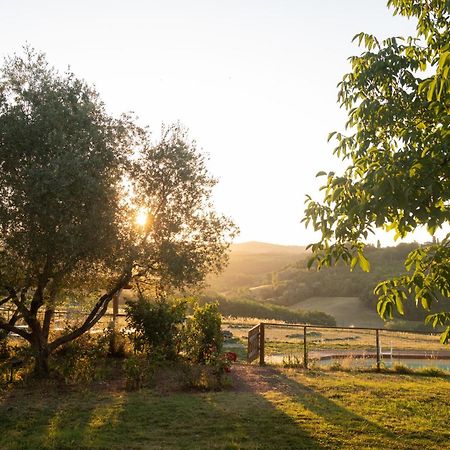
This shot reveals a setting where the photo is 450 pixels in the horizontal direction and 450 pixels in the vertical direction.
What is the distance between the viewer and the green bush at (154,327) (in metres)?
16.0

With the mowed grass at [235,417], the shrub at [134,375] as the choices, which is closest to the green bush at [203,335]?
the mowed grass at [235,417]

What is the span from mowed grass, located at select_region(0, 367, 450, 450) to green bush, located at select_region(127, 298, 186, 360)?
320 cm

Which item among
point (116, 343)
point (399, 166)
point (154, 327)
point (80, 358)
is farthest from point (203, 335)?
point (399, 166)

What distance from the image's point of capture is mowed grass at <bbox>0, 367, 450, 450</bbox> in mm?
8508

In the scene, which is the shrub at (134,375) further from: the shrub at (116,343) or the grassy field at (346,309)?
the grassy field at (346,309)

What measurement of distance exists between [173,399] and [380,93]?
25.1 feet

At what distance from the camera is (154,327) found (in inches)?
632

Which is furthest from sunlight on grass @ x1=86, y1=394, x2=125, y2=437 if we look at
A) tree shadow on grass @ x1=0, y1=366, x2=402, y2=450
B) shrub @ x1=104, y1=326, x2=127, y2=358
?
shrub @ x1=104, y1=326, x2=127, y2=358

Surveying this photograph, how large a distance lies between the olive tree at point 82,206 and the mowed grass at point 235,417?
113 inches

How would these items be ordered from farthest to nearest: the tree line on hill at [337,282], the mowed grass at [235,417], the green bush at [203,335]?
the tree line on hill at [337,282] → the green bush at [203,335] → the mowed grass at [235,417]

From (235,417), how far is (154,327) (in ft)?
21.8

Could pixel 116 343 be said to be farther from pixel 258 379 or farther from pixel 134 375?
pixel 258 379

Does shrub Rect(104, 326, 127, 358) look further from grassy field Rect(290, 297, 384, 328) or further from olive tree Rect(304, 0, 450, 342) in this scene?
grassy field Rect(290, 297, 384, 328)

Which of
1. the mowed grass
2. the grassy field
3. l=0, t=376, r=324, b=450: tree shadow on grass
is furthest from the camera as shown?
the grassy field
